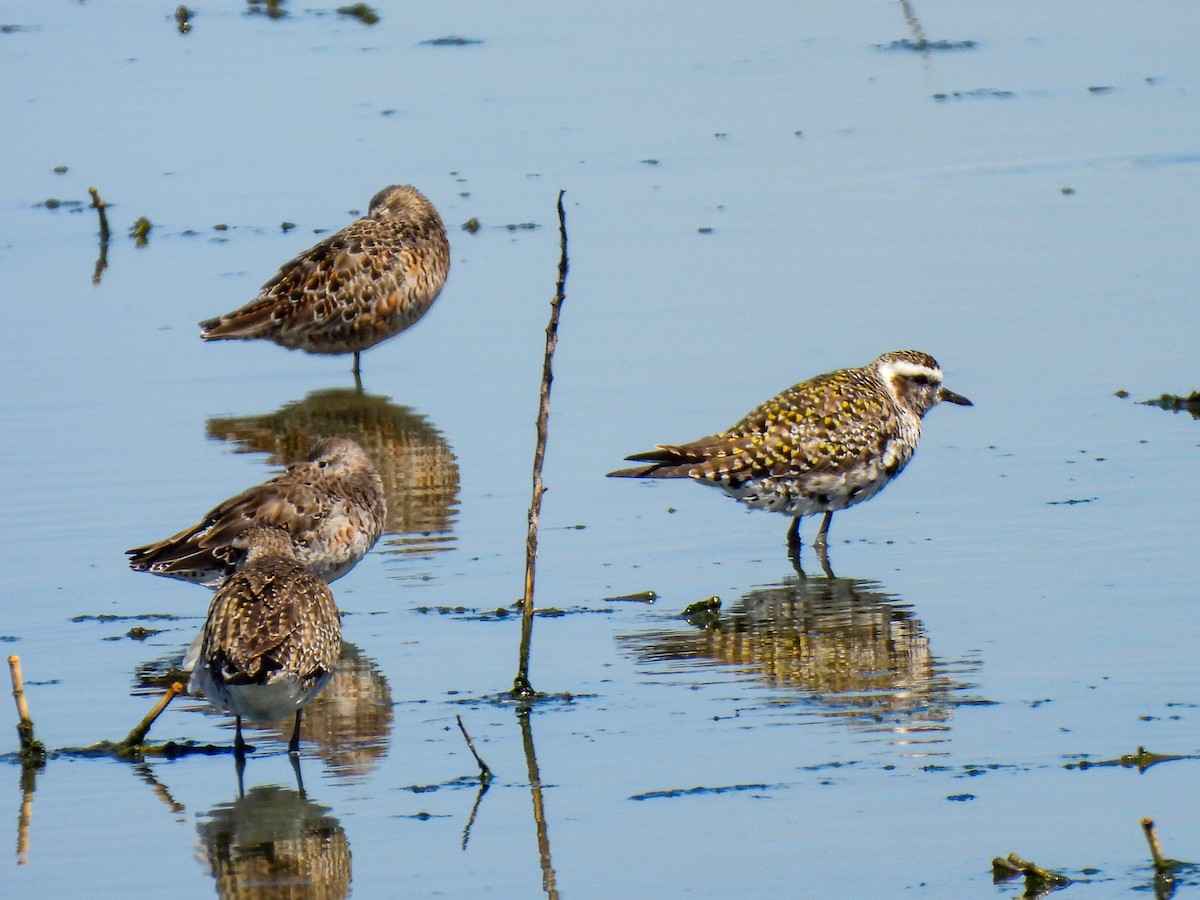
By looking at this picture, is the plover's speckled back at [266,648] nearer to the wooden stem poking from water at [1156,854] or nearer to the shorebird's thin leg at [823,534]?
the wooden stem poking from water at [1156,854]

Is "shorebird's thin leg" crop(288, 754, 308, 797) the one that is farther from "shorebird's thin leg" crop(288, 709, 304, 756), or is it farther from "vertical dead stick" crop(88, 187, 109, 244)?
"vertical dead stick" crop(88, 187, 109, 244)

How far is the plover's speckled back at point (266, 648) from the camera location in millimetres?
7727

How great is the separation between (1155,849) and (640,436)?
6.10 metres

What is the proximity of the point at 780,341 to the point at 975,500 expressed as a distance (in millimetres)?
2888

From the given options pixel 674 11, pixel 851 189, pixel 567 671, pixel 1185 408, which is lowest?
pixel 567 671

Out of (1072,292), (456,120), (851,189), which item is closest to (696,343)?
(1072,292)

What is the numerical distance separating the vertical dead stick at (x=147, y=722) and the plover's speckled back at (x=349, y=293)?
6.87m

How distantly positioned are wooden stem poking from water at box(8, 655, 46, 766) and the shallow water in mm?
141

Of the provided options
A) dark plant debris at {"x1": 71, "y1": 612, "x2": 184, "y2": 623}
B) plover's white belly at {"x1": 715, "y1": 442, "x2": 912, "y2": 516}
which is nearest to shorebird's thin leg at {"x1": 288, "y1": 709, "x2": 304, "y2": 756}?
dark plant debris at {"x1": 71, "y1": 612, "x2": 184, "y2": 623}

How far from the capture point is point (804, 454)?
428 inches

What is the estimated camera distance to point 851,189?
1709 cm

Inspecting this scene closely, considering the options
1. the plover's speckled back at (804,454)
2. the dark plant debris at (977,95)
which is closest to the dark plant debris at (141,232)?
the dark plant debris at (977,95)

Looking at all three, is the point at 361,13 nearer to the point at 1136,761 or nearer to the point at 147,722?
the point at 147,722

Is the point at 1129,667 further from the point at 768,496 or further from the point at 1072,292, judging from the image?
the point at 1072,292
